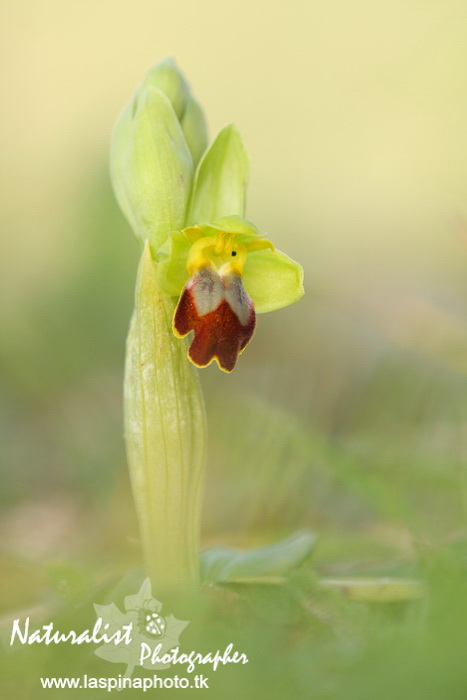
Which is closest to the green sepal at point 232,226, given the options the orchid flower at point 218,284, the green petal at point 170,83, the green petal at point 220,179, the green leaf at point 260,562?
the orchid flower at point 218,284

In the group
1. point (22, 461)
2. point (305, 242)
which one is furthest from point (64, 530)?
point (305, 242)

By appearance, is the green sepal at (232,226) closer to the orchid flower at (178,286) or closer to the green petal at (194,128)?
the orchid flower at (178,286)

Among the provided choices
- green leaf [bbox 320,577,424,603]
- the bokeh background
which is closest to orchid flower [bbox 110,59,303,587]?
the bokeh background

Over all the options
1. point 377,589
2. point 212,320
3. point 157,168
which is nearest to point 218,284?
point 212,320

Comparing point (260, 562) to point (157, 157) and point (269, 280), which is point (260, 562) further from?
point (157, 157)

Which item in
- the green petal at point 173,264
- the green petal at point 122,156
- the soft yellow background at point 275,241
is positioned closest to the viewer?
the green petal at point 173,264

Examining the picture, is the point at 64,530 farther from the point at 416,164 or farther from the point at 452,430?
the point at 416,164

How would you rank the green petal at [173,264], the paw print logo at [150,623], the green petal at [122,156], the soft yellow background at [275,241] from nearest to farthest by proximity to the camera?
the paw print logo at [150,623] < the green petal at [173,264] < the green petal at [122,156] < the soft yellow background at [275,241]
